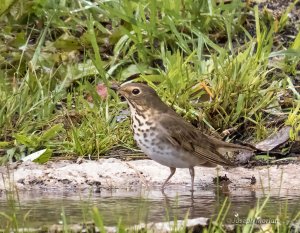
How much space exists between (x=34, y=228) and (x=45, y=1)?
16.8ft

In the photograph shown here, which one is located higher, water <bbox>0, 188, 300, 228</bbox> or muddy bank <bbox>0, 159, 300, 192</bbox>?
muddy bank <bbox>0, 159, 300, 192</bbox>

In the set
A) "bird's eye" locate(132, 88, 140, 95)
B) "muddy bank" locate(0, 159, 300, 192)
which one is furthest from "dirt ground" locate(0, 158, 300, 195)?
"bird's eye" locate(132, 88, 140, 95)

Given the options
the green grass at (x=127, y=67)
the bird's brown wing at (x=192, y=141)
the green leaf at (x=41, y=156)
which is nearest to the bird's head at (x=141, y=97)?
the bird's brown wing at (x=192, y=141)

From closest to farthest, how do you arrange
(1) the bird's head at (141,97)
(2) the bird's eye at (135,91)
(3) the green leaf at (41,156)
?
(1) the bird's head at (141,97), (2) the bird's eye at (135,91), (3) the green leaf at (41,156)

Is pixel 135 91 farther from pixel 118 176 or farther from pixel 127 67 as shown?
pixel 127 67

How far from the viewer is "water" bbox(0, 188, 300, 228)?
5.86 metres

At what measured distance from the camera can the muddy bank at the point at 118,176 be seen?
7414 mm

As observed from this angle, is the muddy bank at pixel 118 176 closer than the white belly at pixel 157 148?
No

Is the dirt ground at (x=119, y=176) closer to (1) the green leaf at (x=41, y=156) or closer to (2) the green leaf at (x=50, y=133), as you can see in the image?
(1) the green leaf at (x=41, y=156)

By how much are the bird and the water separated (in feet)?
0.78

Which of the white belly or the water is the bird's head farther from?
the water

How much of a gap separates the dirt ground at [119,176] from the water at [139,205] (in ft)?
0.47

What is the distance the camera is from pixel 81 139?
8219 mm

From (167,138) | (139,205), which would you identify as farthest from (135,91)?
(139,205)
